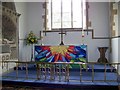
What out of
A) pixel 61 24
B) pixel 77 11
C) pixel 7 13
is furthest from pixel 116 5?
pixel 7 13

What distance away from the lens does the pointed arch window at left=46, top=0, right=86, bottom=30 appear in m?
7.18

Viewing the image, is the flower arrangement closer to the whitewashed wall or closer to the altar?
the whitewashed wall

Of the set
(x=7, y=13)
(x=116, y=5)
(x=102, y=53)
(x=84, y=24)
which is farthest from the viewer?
(x=84, y=24)

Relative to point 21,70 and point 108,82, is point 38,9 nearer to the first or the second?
point 21,70

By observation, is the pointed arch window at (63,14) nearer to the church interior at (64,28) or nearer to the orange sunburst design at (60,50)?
the church interior at (64,28)

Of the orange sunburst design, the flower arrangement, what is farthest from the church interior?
the orange sunburst design

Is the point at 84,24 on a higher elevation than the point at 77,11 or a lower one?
lower

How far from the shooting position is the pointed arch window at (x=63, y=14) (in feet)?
23.6

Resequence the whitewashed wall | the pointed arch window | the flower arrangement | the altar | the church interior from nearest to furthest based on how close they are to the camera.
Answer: the altar < the church interior < the flower arrangement < the whitewashed wall < the pointed arch window

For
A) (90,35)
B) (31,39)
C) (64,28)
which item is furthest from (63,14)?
(31,39)

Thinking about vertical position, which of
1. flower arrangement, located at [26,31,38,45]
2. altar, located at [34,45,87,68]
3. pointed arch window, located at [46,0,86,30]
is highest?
pointed arch window, located at [46,0,86,30]

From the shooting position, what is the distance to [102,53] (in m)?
6.56

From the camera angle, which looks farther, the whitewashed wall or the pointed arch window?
the pointed arch window

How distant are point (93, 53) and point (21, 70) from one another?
2874 mm
